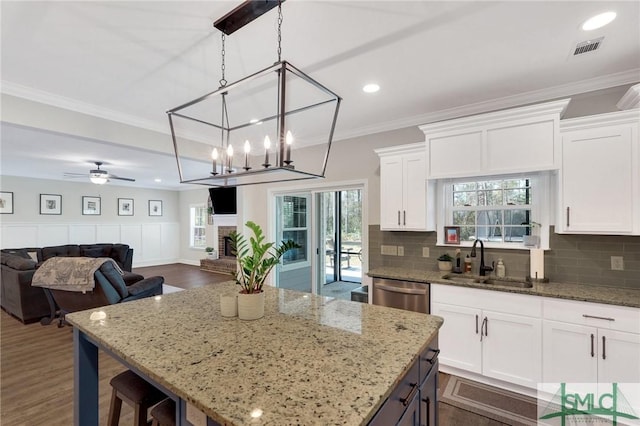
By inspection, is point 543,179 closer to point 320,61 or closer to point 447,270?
point 447,270

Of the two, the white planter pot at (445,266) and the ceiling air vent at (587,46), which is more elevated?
the ceiling air vent at (587,46)

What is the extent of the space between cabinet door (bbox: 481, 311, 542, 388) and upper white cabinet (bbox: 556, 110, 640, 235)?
2.98 ft

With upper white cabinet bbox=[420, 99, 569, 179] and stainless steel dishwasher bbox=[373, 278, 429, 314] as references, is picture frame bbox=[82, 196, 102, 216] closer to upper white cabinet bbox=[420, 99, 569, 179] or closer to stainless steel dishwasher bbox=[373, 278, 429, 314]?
stainless steel dishwasher bbox=[373, 278, 429, 314]

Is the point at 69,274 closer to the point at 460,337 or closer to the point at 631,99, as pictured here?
the point at 460,337

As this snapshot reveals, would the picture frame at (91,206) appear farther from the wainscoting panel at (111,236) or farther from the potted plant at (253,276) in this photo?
the potted plant at (253,276)

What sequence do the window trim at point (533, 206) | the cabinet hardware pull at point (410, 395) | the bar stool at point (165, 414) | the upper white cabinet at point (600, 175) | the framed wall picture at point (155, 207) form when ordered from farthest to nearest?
the framed wall picture at point (155, 207) < the window trim at point (533, 206) < the upper white cabinet at point (600, 175) < the bar stool at point (165, 414) < the cabinet hardware pull at point (410, 395)

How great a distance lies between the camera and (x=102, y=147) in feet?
15.6

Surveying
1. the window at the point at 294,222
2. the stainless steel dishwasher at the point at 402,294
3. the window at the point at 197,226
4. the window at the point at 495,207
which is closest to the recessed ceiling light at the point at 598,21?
the window at the point at 495,207

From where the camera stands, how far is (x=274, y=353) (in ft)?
4.09

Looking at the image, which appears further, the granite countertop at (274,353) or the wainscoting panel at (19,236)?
the wainscoting panel at (19,236)

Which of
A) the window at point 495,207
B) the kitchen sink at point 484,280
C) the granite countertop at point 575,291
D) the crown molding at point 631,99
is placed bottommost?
the kitchen sink at point 484,280

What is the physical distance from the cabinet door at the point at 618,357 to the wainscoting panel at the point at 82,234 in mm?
10896

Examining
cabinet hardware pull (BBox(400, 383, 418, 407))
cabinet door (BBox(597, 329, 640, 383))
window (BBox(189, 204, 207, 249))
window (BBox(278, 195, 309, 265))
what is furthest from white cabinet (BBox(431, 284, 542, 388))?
window (BBox(189, 204, 207, 249))

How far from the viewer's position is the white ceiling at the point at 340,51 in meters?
1.74
